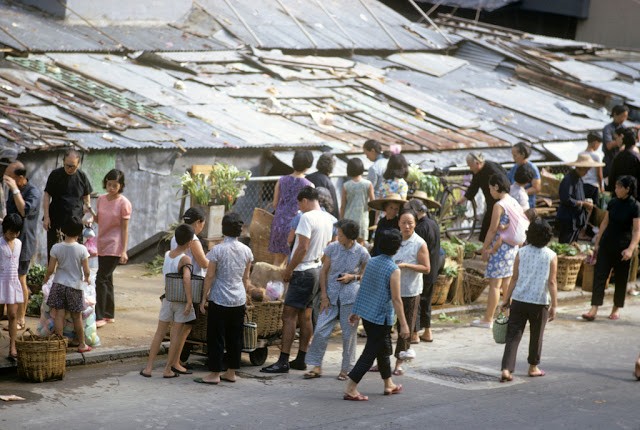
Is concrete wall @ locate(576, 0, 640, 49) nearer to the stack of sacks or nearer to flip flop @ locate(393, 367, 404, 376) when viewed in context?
flip flop @ locate(393, 367, 404, 376)

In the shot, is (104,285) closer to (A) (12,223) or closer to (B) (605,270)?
(A) (12,223)

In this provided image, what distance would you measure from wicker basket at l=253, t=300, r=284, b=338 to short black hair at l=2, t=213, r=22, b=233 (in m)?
2.56

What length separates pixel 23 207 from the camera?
13.4 metres

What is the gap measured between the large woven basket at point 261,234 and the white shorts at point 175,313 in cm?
508

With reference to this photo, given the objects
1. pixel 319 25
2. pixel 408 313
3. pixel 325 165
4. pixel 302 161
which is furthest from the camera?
pixel 319 25

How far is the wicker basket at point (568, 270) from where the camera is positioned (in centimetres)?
1775

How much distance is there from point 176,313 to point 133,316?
107 inches

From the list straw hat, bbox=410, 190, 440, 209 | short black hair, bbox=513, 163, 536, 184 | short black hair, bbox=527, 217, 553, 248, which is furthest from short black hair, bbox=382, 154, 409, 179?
short black hair, bbox=527, 217, 553, 248

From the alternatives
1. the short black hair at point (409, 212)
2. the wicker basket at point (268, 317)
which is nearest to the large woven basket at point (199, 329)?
the wicker basket at point (268, 317)

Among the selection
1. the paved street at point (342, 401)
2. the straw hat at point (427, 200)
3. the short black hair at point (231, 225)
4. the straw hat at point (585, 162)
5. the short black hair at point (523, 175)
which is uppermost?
the straw hat at point (585, 162)

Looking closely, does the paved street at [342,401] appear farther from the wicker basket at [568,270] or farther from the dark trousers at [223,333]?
the wicker basket at [568,270]

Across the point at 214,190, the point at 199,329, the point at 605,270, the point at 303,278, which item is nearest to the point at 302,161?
the point at 214,190

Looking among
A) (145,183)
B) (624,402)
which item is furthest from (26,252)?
(624,402)

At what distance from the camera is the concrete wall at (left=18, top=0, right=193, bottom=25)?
21750mm
